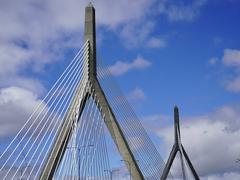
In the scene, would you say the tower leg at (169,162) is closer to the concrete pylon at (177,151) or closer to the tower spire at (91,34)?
the concrete pylon at (177,151)

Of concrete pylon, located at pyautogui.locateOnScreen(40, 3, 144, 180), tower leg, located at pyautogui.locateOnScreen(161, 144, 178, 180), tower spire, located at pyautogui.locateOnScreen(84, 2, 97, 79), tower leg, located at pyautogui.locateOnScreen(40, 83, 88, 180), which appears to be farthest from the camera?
tower leg, located at pyautogui.locateOnScreen(161, 144, 178, 180)

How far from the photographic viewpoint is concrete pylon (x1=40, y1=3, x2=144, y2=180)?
3031cm

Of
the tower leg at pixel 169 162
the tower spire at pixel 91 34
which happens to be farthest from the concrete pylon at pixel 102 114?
the tower leg at pixel 169 162

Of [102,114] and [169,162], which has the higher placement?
[169,162]

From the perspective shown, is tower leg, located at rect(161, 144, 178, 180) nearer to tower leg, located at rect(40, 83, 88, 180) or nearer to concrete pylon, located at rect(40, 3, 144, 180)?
concrete pylon, located at rect(40, 3, 144, 180)

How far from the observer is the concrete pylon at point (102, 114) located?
99.5ft

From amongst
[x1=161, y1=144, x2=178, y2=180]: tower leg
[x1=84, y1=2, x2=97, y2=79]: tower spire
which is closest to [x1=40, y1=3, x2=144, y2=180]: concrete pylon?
[x1=84, y1=2, x2=97, y2=79]: tower spire

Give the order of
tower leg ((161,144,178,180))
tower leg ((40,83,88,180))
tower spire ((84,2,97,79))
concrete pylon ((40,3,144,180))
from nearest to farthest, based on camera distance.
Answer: tower leg ((40,83,88,180)), concrete pylon ((40,3,144,180)), tower spire ((84,2,97,79)), tower leg ((161,144,178,180))

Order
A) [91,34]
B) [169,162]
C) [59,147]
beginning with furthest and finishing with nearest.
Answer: [169,162] → [91,34] → [59,147]

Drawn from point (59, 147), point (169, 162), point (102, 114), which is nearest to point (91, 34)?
point (102, 114)

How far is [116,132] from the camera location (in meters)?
34.9

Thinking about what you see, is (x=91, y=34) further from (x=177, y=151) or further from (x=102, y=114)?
(x=177, y=151)

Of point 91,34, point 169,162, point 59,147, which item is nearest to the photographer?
point 59,147

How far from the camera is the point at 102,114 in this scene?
34531 mm
